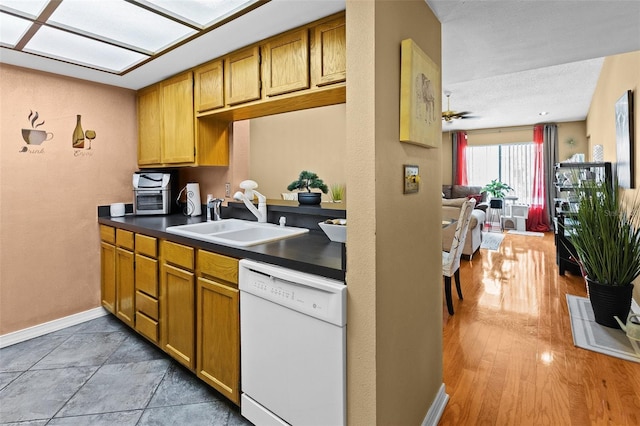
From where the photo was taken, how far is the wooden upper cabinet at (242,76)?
2098 mm

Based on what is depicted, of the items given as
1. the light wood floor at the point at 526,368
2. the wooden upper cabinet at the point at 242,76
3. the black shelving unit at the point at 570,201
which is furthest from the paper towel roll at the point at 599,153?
the wooden upper cabinet at the point at 242,76

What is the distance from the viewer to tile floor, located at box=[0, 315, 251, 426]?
176 cm

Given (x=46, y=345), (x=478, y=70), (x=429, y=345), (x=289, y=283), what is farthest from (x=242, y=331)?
(x=478, y=70)

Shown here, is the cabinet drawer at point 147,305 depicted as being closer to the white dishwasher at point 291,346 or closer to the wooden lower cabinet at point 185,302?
the wooden lower cabinet at point 185,302

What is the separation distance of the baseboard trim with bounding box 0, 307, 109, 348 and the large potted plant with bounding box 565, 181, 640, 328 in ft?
13.9

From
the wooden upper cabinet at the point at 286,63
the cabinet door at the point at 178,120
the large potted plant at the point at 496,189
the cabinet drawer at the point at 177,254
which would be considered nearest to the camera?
the wooden upper cabinet at the point at 286,63

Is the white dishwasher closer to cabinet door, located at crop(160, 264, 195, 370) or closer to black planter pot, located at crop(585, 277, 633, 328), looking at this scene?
cabinet door, located at crop(160, 264, 195, 370)

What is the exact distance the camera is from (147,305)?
2.36m

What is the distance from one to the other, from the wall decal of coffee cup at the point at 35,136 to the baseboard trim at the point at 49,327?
4.78 ft

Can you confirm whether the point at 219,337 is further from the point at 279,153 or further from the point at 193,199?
the point at 279,153

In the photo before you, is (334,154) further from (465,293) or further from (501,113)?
(501,113)

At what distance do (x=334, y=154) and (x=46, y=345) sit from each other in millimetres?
3529

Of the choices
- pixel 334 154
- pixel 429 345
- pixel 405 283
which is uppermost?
pixel 334 154

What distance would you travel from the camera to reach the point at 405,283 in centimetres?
145
